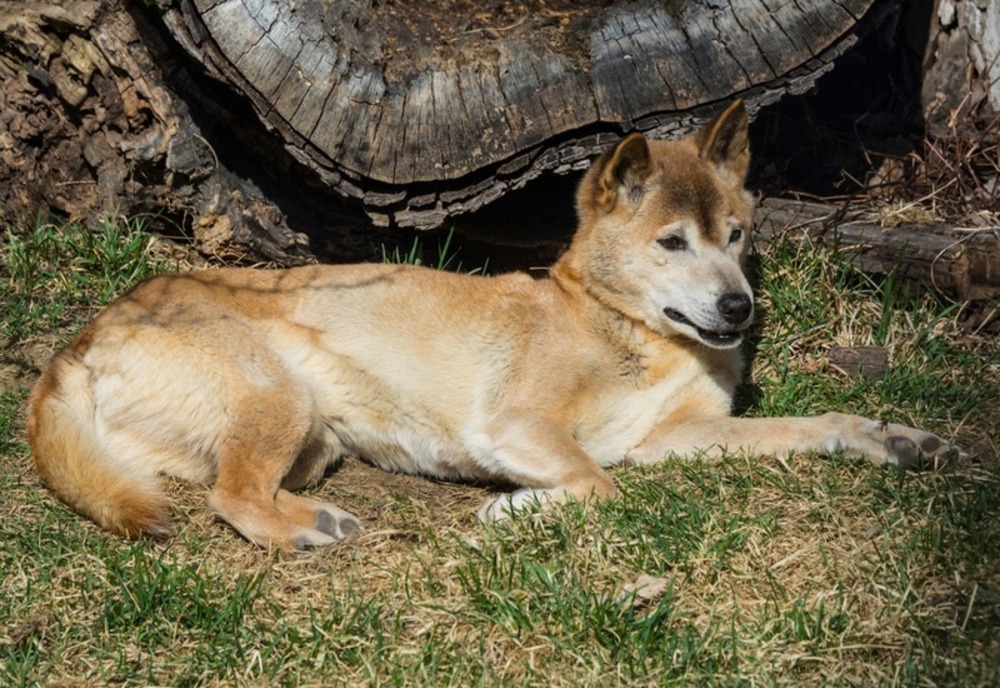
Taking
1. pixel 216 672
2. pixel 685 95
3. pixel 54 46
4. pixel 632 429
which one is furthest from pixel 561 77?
pixel 216 672

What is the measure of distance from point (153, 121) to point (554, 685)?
3813 mm

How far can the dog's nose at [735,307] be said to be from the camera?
4809mm

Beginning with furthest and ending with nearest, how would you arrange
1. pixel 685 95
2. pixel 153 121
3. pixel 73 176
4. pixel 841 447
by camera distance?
pixel 73 176, pixel 153 121, pixel 685 95, pixel 841 447

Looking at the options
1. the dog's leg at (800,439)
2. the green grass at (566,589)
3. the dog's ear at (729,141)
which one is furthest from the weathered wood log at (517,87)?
the green grass at (566,589)

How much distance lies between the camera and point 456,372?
511 centimetres

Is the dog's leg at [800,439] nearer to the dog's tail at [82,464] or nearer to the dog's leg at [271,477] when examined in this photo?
the dog's leg at [271,477]

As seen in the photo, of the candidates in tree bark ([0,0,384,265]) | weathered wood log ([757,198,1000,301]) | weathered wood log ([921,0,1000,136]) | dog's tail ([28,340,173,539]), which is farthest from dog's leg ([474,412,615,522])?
weathered wood log ([921,0,1000,136])

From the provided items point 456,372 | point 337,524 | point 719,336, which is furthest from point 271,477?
point 719,336

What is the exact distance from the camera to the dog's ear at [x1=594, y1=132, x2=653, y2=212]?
491cm

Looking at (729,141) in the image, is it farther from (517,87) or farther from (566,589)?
(566,589)

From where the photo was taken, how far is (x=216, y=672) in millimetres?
3555

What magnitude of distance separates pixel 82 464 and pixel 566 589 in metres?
2.01

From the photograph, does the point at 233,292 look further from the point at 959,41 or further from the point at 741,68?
the point at 959,41

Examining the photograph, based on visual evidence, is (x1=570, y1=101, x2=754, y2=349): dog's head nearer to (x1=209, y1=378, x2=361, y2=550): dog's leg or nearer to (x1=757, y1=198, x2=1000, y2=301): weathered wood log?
(x1=757, y1=198, x2=1000, y2=301): weathered wood log
